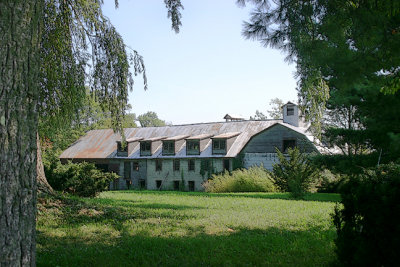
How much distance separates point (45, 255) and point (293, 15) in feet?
19.7

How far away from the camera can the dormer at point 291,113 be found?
35.0 metres

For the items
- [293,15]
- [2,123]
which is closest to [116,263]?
[2,123]

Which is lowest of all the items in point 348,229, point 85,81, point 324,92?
point 348,229

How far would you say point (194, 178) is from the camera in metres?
36.8

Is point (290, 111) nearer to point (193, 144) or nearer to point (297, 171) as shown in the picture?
point (193, 144)

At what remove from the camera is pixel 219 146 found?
3578 centimetres

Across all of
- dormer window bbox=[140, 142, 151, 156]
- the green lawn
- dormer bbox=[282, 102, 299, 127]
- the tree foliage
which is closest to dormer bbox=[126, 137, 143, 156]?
dormer window bbox=[140, 142, 151, 156]

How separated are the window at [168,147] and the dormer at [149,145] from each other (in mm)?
914

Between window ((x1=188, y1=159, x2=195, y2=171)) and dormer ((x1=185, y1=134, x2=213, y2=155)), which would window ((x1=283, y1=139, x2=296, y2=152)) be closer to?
dormer ((x1=185, y1=134, x2=213, y2=155))

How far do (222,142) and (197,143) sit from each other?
9.14 ft

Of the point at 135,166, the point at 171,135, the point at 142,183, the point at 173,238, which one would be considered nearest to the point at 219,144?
the point at 171,135

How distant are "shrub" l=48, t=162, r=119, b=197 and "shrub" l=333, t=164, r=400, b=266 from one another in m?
12.8

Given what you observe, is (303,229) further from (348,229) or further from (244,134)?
(244,134)

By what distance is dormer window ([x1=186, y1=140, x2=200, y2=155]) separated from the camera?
37.1 meters
